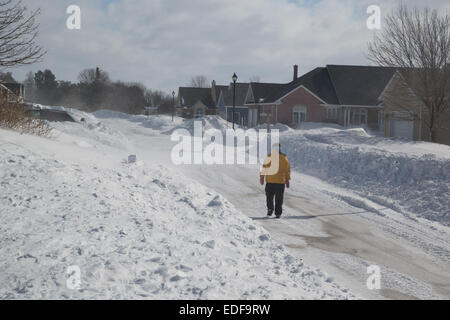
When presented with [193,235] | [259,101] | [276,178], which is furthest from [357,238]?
[259,101]

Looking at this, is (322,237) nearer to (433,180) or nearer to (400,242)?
(400,242)

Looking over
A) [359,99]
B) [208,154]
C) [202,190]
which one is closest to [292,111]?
[359,99]

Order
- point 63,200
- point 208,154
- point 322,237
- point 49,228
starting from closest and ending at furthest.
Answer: point 49,228
point 63,200
point 322,237
point 208,154

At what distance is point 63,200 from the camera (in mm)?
6895

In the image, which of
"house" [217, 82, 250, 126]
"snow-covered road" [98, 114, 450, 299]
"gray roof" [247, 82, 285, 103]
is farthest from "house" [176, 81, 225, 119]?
"snow-covered road" [98, 114, 450, 299]

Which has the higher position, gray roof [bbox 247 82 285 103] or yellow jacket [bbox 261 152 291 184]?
gray roof [bbox 247 82 285 103]

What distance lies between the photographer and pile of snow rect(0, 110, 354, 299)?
15.3 ft

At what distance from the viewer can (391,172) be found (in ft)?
45.3

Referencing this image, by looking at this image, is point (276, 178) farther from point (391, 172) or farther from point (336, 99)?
point (336, 99)

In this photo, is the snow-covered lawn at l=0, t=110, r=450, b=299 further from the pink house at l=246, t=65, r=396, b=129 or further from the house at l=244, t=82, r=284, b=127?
the house at l=244, t=82, r=284, b=127

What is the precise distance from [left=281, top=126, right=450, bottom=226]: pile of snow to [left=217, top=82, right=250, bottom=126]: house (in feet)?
125

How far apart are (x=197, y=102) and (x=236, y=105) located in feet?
45.8

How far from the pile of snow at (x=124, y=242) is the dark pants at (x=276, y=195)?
3.77 ft
